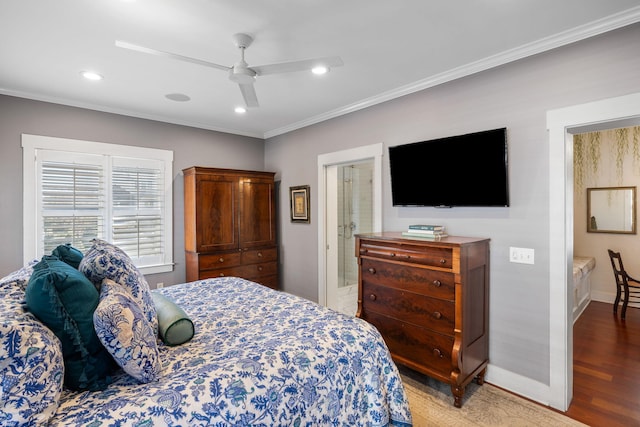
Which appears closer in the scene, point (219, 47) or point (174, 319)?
point (174, 319)

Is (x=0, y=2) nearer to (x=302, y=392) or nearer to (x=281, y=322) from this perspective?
(x=281, y=322)

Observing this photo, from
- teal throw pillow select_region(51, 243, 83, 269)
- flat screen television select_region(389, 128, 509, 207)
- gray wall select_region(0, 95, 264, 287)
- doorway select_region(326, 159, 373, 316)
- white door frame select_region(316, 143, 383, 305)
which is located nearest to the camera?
teal throw pillow select_region(51, 243, 83, 269)

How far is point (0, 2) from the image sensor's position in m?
1.88

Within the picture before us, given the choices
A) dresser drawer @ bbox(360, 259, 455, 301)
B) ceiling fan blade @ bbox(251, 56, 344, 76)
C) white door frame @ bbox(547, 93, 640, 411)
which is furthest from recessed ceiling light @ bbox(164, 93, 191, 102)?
white door frame @ bbox(547, 93, 640, 411)

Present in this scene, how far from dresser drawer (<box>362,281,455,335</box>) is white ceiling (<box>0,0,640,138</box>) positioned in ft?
6.30

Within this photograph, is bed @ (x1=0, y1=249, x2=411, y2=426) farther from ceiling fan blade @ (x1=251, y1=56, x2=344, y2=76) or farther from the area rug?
ceiling fan blade @ (x1=251, y1=56, x2=344, y2=76)

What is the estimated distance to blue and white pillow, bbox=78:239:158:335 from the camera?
5.01 feet

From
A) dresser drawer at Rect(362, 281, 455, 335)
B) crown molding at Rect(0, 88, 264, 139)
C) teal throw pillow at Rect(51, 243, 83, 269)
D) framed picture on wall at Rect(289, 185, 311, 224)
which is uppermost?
crown molding at Rect(0, 88, 264, 139)

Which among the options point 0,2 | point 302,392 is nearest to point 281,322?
point 302,392

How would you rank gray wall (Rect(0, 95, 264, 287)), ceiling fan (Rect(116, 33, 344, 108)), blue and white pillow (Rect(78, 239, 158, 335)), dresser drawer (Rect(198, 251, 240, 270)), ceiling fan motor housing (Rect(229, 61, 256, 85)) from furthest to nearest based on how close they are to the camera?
dresser drawer (Rect(198, 251, 240, 270))
gray wall (Rect(0, 95, 264, 287))
ceiling fan motor housing (Rect(229, 61, 256, 85))
ceiling fan (Rect(116, 33, 344, 108))
blue and white pillow (Rect(78, 239, 158, 335))

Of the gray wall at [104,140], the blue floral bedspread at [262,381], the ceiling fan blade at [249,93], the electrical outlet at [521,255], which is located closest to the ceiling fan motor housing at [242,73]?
the ceiling fan blade at [249,93]

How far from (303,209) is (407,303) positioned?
7.45 ft

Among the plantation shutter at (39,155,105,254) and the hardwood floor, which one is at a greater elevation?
the plantation shutter at (39,155,105,254)

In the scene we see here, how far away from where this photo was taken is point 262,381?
1.31 meters
